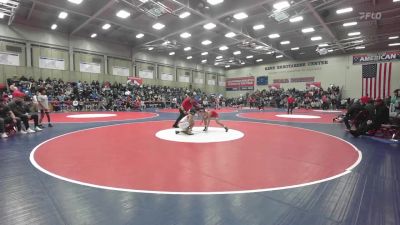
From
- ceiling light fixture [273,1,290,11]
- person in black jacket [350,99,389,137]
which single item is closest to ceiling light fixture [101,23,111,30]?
ceiling light fixture [273,1,290,11]

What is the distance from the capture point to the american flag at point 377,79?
17672mm

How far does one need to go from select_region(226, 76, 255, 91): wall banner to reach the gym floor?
32.4m

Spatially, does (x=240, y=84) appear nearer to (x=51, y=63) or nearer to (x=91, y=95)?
(x=91, y=95)

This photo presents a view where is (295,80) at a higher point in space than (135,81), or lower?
higher

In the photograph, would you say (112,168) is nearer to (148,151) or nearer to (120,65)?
(148,151)

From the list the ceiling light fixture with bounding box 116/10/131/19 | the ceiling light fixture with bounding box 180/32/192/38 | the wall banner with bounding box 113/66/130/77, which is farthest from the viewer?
the wall banner with bounding box 113/66/130/77

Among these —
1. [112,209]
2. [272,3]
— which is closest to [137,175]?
[112,209]

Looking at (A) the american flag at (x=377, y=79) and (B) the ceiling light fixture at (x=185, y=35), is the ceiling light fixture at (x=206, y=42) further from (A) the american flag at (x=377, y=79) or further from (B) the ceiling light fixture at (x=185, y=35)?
(A) the american flag at (x=377, y=79)

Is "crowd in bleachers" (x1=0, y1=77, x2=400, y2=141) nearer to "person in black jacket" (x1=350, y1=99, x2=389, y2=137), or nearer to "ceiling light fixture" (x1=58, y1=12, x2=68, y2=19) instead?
"person in black jacket" (x1=350, y1=99, x2=389, y2=137)

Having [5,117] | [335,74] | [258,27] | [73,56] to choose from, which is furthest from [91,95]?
[335,74]

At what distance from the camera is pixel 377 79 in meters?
18.1

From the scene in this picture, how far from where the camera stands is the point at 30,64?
19953mm

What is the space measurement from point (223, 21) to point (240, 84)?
22.4 metres

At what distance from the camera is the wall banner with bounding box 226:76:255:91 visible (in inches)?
1474
